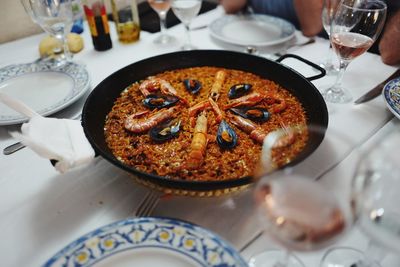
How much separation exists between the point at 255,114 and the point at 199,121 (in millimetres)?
188

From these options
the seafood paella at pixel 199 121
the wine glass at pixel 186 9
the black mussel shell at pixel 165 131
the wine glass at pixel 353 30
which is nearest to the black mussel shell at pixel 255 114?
the seafood paella at pixel 199 121

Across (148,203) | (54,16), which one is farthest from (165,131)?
(54,16)

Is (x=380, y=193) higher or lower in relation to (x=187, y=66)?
higher

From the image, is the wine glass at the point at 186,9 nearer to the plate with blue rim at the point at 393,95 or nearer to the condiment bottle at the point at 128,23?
the condiment bottle at the point at 128,23

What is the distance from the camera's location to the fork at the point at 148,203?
0.81 metres

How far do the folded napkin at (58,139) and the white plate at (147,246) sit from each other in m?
0.20

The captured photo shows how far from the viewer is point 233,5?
6.36 feet

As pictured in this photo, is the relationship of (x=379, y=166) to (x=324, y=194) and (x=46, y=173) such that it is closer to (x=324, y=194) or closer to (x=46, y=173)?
(x=324, y=194)

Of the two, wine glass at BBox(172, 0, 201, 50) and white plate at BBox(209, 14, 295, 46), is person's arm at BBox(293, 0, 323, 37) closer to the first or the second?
white plate at BBox(209, 14, 295, 46)

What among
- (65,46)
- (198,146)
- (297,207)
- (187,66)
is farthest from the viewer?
(65,46)

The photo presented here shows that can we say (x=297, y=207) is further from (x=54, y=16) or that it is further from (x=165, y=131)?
(x=54, y=16)

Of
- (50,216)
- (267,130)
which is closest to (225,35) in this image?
(267,130)

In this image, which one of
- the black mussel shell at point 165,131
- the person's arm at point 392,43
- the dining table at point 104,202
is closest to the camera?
the dining table at point 104,202

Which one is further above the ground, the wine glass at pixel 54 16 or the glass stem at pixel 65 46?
the wine glass at pixel 54 16
